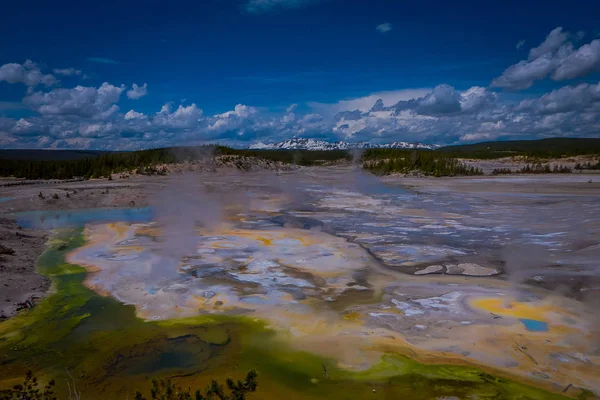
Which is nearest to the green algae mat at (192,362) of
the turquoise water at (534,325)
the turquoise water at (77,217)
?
the turquoise water at (534,325)

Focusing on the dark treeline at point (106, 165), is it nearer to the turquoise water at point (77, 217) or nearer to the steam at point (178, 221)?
the steam at point (178, 221)

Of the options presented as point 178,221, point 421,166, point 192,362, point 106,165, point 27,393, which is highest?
point 106,165

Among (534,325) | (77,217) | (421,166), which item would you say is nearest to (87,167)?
(77,217)

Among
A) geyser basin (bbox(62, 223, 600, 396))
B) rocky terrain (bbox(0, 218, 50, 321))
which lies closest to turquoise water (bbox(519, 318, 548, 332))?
geyser basin (bbox(62, 223, 600, 396))

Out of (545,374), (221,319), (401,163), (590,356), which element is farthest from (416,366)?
(401,163)

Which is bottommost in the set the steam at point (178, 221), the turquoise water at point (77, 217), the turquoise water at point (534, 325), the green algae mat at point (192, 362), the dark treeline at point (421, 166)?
the green algae mat at point (192, 362)

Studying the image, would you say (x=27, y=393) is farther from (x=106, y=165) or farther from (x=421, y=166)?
(x=421, y=166)

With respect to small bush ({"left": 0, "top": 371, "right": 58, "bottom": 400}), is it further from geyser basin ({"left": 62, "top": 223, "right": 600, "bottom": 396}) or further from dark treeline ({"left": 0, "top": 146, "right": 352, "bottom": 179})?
dark treeline ({"left": 0, "top": 146, "right": 352, "bottom": 179})
